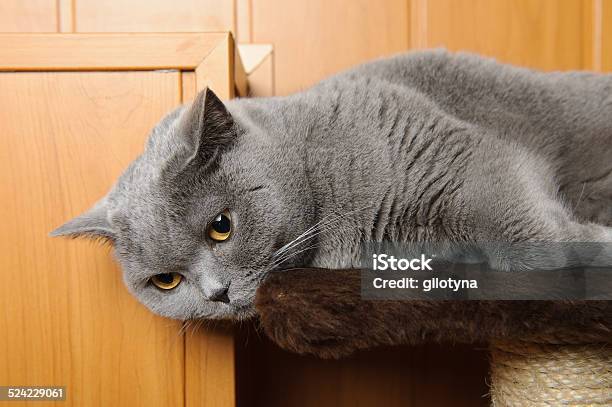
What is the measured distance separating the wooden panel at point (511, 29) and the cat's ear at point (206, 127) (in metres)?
0.83

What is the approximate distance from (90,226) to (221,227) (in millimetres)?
244

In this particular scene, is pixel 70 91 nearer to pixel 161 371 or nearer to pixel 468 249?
pixel 161 371

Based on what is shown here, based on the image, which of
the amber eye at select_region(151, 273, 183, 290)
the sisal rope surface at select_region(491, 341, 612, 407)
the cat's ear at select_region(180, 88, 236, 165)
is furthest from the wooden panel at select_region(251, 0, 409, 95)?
the sisal rope surface at select_region(491, 341, 612, 407)

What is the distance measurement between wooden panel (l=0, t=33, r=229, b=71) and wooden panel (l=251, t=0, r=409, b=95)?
1.55 feet

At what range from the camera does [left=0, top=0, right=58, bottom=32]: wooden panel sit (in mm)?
1381

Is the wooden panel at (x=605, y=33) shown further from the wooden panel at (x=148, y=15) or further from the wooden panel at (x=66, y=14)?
the wooden panel at (x=66, y=14)

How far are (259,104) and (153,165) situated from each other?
0.26 meters

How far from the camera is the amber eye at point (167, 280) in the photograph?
895 millimetres

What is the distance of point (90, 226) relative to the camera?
2.95 ft

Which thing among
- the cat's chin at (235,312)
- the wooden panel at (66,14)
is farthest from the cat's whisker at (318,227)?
the wooden panel at (66,14)

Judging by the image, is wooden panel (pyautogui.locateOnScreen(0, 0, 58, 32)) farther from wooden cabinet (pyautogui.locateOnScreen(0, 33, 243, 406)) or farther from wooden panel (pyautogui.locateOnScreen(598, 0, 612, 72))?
wooden panel (pyautogui.locateOnScreen(598, 0, 612, 72))

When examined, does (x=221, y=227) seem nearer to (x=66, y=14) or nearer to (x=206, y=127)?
(x=206, y=127)

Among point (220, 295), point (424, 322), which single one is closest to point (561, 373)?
point (424, 322)

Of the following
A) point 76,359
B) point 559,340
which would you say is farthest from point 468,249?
point 76,359
